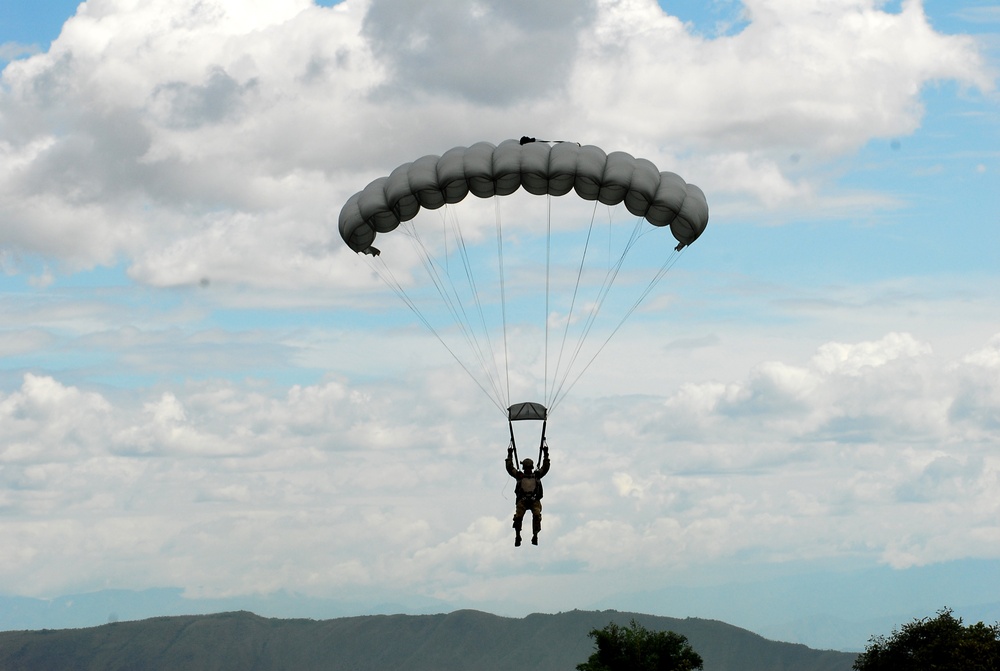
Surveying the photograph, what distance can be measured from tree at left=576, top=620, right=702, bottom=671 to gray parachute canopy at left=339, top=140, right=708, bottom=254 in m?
46.8

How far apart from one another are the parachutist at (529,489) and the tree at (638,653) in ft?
150

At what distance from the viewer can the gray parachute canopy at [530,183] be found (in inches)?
1612

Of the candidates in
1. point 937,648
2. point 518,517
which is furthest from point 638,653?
point 518,517

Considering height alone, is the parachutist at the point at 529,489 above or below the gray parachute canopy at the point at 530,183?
below

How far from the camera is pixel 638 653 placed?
277ft

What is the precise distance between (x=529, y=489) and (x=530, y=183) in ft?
30.7

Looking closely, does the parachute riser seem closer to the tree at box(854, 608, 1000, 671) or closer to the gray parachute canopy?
the gray parachute canopy

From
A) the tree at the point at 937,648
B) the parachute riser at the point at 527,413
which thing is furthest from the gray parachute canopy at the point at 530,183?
the tree at the point at 937,648

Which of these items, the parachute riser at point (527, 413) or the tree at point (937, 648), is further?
the tree at point (937, 648)

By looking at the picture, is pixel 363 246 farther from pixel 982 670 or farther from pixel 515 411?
pixel 982 670

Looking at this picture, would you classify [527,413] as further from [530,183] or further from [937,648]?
[937,648]

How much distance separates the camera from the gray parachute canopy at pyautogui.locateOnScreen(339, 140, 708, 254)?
40.9 meters

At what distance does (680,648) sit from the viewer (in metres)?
87.2

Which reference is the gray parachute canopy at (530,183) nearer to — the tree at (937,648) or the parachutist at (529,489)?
the parachutist at (529,489)
